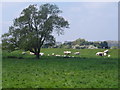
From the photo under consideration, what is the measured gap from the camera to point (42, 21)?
26.9m

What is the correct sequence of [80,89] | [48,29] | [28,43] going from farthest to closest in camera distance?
[48,29] < [28,43] < [80,89]

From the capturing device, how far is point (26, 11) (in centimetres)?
2638

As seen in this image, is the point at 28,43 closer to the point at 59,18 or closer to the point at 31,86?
the point at 59,18

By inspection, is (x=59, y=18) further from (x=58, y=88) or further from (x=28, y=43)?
(x=58, y=88)

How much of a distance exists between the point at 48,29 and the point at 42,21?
1.25 metres

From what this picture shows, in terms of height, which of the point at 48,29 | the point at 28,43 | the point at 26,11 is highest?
the point at 26,11

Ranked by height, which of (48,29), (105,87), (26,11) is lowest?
(105,87)

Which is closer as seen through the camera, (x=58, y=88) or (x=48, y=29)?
(x=58, y=88)

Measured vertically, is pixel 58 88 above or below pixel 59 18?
below

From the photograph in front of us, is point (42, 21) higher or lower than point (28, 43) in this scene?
higher

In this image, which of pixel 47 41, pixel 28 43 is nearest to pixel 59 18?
pixel 47 41

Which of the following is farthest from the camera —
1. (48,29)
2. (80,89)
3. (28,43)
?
(48,29)

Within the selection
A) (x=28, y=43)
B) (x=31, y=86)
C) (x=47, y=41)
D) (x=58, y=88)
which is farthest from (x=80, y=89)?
(x=47, y=41)

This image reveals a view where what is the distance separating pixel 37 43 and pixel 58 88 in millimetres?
18522
